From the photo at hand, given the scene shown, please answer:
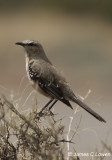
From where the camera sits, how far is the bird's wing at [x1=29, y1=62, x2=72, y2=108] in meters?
8.05

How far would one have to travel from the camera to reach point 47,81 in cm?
821

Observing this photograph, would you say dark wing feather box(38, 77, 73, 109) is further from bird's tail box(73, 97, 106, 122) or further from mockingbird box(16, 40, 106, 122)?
bird's tail box(73, 97, 106, 122)

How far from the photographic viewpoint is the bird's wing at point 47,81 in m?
8.05

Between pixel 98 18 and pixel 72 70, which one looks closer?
pixel 72 70

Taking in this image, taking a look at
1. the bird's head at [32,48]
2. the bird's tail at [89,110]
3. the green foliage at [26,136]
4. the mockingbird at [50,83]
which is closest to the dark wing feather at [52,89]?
the mockingbird at [50,83]

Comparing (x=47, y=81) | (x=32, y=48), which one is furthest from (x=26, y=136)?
(x=32, y=48)

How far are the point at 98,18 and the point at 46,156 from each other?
784 inches

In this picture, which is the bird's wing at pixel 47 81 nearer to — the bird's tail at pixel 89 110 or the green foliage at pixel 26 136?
the bird's tail at pixel 89 110

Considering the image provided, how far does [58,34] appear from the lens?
23016 mm

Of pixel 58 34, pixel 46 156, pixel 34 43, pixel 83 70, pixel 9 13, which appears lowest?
pixel 46 156

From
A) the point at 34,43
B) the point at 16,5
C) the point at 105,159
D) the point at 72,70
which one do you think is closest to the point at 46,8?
the point at 16,5

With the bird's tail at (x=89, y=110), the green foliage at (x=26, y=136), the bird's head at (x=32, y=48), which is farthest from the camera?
the bird's head at (x=32, y=48)

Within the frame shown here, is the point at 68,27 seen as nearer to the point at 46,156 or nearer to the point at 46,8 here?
the point at 46,8

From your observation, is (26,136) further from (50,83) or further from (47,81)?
(47,81)
